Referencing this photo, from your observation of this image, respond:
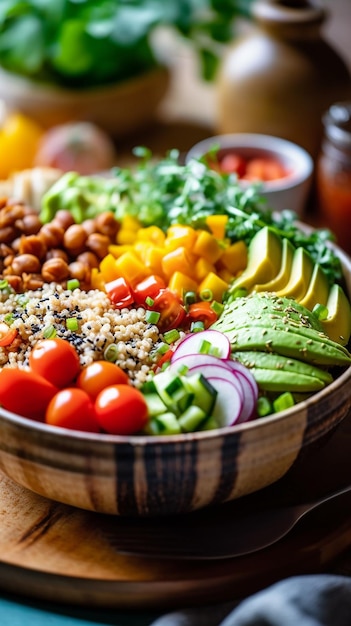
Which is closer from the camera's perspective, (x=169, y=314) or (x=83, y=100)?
(x=169, y=314)

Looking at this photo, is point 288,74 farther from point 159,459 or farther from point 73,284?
point 159,459

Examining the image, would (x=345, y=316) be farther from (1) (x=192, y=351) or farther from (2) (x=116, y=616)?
(2) (x=116, y=616)

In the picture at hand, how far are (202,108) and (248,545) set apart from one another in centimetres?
309

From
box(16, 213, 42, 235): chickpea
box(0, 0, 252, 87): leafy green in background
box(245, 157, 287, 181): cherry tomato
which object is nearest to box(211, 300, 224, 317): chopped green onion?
box(16, 213, 42, 235): chickpea

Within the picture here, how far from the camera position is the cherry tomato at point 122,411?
5.67ft

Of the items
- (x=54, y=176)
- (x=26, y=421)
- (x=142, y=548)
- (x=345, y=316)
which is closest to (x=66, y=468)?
(x=26, y=421)

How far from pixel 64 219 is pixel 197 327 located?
2.27 feet

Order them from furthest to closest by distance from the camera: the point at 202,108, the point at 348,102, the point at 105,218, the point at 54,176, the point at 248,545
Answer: the point at 202,108
the point at 348,102
the point at 54,176
the point at 105,218
the point at 248,545

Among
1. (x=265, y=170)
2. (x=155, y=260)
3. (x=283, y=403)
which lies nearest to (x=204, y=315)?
(x=155, y=260)

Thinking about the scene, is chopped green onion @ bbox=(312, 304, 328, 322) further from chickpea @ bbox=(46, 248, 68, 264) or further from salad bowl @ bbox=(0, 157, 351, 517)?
chickpea @ bbox=(46, 248, 68, 264)

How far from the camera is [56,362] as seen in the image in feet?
6.17

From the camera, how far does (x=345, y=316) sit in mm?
2221

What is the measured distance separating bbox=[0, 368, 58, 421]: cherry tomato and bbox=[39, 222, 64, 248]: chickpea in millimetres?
702

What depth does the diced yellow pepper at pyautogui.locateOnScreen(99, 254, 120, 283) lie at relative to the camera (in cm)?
236
